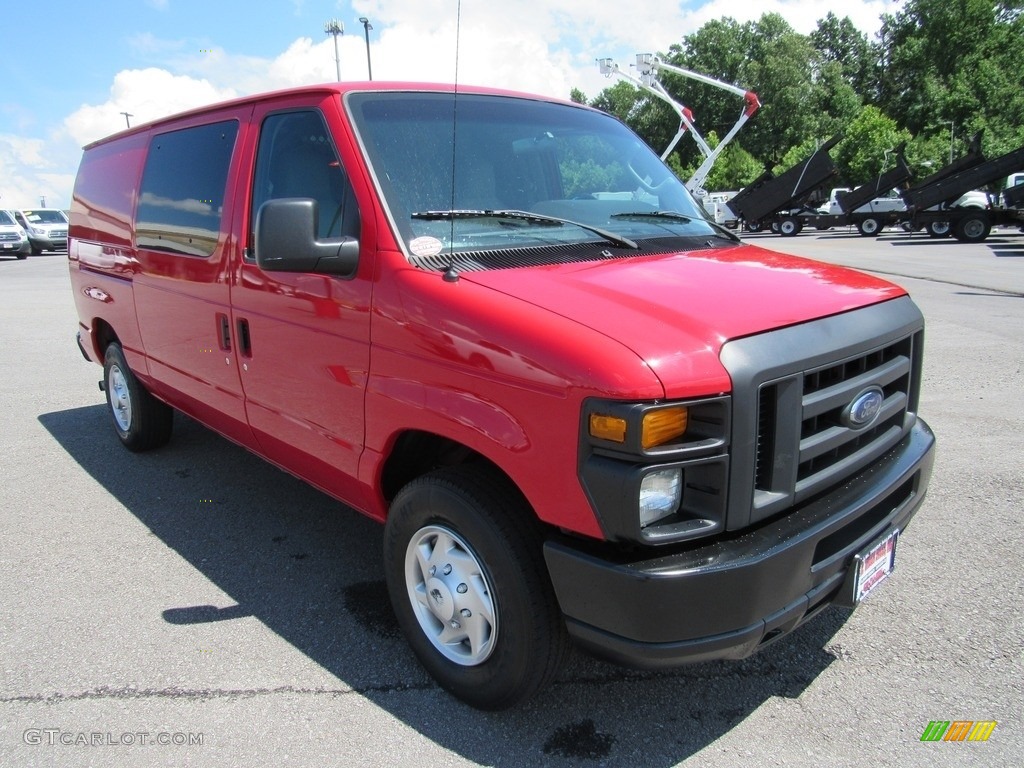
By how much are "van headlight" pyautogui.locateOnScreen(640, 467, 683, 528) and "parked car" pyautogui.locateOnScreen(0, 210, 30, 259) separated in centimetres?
2935

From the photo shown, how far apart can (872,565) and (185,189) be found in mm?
3664

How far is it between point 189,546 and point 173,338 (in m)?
1.15

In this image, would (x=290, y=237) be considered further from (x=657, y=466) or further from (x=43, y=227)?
(x=43, y=227)

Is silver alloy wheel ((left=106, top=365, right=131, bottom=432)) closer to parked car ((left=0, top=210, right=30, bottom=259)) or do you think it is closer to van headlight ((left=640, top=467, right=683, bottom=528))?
van headlight ((left=640, top=467, right=683, bottom=528))

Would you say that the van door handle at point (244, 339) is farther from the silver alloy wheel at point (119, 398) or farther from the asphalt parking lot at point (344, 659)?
the silver alloy wheel at point (119, 398)

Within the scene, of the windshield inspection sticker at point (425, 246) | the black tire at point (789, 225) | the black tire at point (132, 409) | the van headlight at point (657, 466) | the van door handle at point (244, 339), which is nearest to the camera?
the van headlight at point (657, 466)

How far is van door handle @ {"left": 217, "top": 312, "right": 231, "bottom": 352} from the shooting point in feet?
11.8

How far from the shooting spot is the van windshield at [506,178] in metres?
2.80

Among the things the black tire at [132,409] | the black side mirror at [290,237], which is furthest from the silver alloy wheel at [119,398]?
the black side mirror at [290,237]

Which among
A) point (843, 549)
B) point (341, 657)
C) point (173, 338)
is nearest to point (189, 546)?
point (173, 338)

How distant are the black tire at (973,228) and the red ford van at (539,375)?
23.2 m

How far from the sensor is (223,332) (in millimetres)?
3629

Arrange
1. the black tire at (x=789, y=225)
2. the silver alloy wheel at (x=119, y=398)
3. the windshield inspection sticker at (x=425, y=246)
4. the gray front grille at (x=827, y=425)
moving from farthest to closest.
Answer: the black tire at (x=789, y=225), the silver alloy wheel at (x=119, y=398), the windshield inspection sticker at (x=425, y=246), the gray front grille at (x=827, y=425)

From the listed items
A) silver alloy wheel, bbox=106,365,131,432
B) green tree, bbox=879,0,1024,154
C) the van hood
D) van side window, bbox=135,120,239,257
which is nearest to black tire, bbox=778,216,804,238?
green tree, bbox=879,0,1024,154
